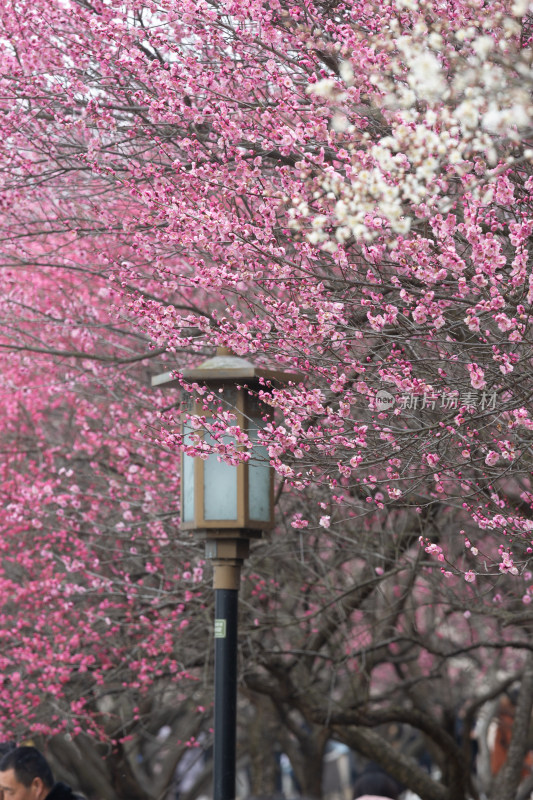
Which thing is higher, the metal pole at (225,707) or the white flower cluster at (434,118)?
the white flower cluster at (434,118)

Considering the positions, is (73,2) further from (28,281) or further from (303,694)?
A: (303,694)

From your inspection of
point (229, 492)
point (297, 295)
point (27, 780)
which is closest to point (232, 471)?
point (229, 492)

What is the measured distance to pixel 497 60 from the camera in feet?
13.8

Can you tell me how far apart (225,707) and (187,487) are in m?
1.32

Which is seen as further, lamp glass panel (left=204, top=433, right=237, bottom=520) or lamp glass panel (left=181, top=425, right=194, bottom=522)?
lamp glass panel (left=181, top=425, right=194, bottom=522)

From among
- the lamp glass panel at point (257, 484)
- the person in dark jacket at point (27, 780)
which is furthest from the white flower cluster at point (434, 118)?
the person in dark jacket at point (27, 780)

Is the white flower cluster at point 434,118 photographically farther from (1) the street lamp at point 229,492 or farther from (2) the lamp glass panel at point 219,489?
(2) the lamp glass panel at point 219,489

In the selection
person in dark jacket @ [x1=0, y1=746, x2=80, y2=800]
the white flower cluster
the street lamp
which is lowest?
person in dark jacket @ [x1=0, y1=746, x2=80, y2=800]

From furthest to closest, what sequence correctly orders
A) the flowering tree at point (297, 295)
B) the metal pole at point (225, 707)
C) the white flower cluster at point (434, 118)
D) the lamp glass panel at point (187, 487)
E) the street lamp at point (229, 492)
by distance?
the lamp glass panel at point (187, 487), the street lamp at point (229, 492), the metal pole at point (225, 707), the flowering tree at point (297, 295), the white flower cluster at point (434, 118)

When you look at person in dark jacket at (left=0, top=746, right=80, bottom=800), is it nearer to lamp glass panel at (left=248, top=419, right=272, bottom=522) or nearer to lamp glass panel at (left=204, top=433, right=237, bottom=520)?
lamp glass panel at (left=204, top=433, right=237, bottom=520)

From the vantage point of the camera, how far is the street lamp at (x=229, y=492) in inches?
270

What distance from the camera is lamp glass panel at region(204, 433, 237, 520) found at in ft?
22.7

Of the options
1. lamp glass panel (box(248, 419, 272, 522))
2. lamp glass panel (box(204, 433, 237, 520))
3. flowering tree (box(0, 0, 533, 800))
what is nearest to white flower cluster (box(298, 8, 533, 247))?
flowering tree (box(0, 0, 533, 800))

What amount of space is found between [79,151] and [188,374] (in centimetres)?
278
